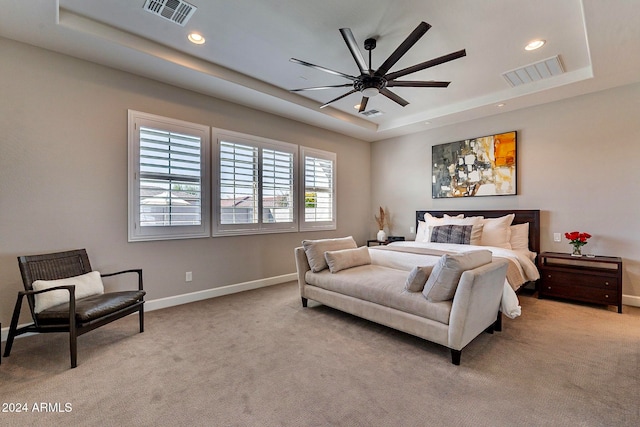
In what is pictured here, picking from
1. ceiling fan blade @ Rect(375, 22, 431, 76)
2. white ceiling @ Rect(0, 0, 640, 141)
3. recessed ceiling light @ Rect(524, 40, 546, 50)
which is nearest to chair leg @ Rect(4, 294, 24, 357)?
white ceiling @ Rect(0, 0, 640, 141)

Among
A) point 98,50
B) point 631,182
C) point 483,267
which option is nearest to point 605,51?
point 631,182

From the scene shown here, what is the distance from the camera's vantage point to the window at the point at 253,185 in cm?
428

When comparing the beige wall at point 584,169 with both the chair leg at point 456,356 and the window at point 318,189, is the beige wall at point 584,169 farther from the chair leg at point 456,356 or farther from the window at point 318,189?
the chair leg at point 456,356

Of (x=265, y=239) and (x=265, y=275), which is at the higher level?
(x=265, y=239)

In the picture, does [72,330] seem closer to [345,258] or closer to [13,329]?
[13,329]

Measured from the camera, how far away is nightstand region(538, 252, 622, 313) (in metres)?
3.55

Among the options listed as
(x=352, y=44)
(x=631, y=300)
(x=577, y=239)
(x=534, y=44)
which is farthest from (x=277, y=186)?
(x=631, y=300)

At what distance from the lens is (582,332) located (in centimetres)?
294

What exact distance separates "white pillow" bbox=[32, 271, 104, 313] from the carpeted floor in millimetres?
467

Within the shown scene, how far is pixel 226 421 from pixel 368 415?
877mm

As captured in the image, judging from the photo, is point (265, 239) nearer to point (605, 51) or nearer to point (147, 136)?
point (147, 136)

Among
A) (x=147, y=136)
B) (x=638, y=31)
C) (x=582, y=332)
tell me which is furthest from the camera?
(x=147, y=136)

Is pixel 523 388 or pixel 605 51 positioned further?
pixel 605 51

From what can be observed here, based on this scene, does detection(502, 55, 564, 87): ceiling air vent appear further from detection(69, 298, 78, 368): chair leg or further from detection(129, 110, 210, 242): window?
detection(69, 298, 78, 368): chair leg
